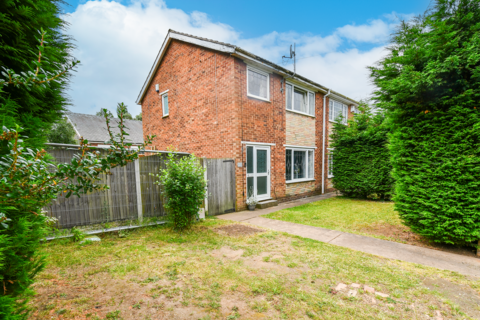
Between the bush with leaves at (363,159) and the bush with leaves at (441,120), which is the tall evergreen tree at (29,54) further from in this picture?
the bush with leaves at (363,159)

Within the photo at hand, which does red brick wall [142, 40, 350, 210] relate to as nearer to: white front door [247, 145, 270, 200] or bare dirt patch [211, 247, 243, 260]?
white front door [247, 145, 270, 200]

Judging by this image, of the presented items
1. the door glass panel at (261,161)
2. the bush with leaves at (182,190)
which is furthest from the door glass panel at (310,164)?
the bush with leaves at (182,190)

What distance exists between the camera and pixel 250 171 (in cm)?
841

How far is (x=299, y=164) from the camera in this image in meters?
10.9

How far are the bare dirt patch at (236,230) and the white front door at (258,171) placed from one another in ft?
8.65

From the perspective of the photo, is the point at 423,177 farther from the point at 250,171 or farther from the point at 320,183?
the point at 320,183

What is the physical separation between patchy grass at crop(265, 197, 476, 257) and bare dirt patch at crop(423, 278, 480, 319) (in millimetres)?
1751

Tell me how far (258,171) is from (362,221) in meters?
3.98

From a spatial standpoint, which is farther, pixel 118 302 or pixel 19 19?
pixel 118 302

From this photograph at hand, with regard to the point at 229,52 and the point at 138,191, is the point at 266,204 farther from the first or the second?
the point at 229,52

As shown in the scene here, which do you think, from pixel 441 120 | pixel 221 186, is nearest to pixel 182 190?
pixel 221 186

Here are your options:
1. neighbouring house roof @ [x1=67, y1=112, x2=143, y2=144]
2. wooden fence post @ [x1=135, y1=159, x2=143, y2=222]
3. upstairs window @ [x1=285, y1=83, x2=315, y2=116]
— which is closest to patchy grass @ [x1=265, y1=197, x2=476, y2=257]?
wooden fence post @ [x1=135, y1=159, x2=143, y2=222]

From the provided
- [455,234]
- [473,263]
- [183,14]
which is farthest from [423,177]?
[183,14]

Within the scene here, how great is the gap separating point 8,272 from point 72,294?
5.66ft
